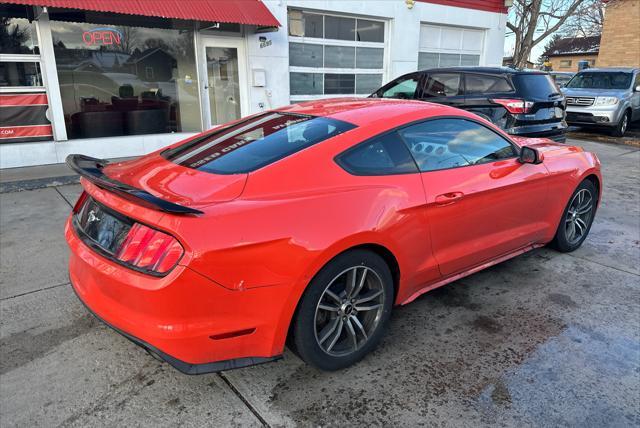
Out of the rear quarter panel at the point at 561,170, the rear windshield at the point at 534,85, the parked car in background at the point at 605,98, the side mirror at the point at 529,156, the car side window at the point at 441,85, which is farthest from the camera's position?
the parked car in background at the point at 605,98

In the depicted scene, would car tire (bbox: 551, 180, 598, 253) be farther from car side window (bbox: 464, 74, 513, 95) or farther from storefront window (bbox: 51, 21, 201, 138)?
storefront window (bbox: 51, 21, 201, 138)

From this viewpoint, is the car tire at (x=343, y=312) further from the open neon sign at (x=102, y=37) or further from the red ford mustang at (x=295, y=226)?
the open neon sign at (x=102, y=37)

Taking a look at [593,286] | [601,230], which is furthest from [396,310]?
[601,230]

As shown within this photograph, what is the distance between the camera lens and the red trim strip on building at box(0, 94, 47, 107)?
775 centimetres

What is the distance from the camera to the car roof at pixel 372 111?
122 inches

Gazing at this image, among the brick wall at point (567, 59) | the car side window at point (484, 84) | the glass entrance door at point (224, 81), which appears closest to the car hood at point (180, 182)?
the car side window at point (484, 84)

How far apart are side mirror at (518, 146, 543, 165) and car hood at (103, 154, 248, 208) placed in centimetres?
233

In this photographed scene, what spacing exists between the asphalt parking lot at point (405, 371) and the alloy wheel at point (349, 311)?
19 centimetres

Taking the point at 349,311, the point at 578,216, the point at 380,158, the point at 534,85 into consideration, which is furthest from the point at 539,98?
the point at 349,311

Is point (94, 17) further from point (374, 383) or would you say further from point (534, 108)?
point (374, 383)

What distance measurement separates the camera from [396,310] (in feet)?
11.6

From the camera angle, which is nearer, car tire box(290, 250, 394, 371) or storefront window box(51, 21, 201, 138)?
car tire box(290, 250, 394, 371)

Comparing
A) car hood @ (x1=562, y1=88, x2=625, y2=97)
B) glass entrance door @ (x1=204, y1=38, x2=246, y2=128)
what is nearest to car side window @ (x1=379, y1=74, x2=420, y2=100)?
glass entrance door @ (x1=204, y1=38, x2=246, y2=128)

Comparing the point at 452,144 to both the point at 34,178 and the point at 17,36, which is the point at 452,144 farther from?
the point at 17,36
